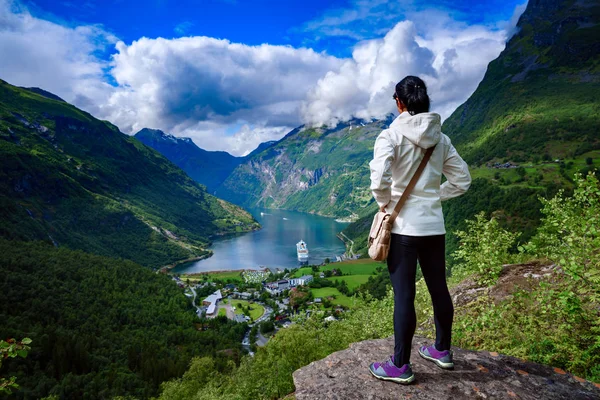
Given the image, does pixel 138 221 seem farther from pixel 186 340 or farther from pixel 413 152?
pixel 413 152

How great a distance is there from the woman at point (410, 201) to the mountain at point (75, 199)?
105m

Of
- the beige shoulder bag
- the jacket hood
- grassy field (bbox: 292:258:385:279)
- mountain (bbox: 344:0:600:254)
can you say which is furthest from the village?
the jacket hood

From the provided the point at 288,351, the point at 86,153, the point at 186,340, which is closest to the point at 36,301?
the point at 186,340

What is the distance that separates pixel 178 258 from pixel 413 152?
131613 mm

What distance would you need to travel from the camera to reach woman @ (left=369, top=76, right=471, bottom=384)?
9.62 feet

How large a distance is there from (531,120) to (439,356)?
134 meters

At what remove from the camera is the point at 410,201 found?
2998 millimetres

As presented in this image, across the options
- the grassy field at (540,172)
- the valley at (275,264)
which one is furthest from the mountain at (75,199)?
the grassy field at (540,172)

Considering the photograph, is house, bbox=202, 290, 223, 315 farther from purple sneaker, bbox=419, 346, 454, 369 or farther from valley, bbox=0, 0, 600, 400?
purple sneaker, bbox=419, 346, 454, 369

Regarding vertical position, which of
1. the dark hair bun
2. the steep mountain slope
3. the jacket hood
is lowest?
the jacket hood

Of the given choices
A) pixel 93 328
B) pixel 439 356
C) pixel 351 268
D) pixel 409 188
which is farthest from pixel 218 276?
pixel 409 188

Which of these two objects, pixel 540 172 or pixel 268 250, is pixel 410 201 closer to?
pixel 540 172

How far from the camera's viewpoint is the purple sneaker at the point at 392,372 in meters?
3.18

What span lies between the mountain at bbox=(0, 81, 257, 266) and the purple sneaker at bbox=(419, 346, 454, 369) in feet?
344
